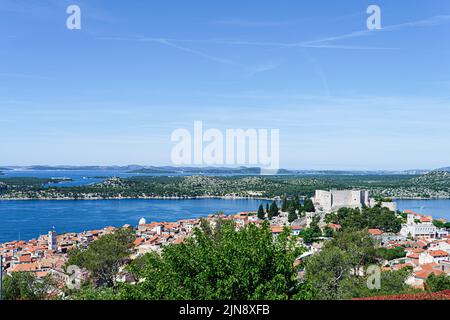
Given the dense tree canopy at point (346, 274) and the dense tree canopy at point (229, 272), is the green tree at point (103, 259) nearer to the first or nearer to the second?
Answer: the dense tree canopy at point (346, 274)

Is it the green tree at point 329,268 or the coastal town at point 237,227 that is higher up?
the green tree at point 329,268

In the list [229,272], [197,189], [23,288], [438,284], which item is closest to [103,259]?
[23,288]

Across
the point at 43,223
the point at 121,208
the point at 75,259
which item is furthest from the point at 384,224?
the point at 121,208

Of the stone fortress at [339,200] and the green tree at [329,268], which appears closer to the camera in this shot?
the green tree at [329,268]

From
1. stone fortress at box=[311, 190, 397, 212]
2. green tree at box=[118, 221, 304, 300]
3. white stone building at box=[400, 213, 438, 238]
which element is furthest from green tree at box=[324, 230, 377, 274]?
stone fortress at box=[311, 190, 397, 212]

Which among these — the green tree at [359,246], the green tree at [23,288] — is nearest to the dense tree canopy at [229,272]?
the green tree at [23,288]
